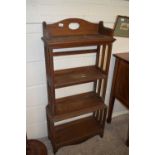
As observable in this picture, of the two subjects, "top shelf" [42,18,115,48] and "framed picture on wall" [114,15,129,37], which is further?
"framed picture on wall" [114,15,129,37]

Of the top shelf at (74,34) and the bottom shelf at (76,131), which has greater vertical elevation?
the top shelf at (74,34)

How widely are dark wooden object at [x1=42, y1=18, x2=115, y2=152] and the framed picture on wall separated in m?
0.21

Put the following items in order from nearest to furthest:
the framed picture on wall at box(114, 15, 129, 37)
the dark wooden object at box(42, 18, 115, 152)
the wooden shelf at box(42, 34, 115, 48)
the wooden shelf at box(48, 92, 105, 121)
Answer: the wooden shelf at box(42, 34, 115, 48) < the dark wooden object at box(42, 18, 115, 152) < the wooden shelf at box(48, 92, 105, 121) < the framed picture on wall at box(114, 15, 129, 37)

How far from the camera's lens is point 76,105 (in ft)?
5.57

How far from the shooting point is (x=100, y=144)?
183 cm

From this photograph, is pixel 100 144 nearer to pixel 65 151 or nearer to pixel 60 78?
pixel 65 151

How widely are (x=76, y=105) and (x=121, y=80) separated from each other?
0.54m

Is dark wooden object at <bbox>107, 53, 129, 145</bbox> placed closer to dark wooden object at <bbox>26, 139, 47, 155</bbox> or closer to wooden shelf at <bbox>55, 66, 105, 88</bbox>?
wooden shelf at <bbox>55, 66, 105, 88</bbox>

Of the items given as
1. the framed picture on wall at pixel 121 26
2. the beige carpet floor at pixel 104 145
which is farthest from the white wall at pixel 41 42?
the beige carpet floor at pixel 104 145

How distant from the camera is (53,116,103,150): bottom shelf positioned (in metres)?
1.73

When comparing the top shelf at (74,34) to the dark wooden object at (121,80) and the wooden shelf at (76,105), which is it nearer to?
the dark wooden object at (121,80)

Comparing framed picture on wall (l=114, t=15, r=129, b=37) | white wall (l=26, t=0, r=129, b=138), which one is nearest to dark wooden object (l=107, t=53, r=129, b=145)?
white wall (l=26, t=0, r=129, b=138)

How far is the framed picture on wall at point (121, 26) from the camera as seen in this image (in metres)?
1.71
